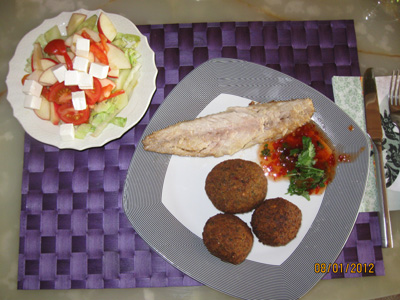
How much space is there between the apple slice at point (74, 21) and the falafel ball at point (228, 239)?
4.88 feet

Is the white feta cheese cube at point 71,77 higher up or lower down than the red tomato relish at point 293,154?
higher up

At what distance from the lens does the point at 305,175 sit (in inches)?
80.8

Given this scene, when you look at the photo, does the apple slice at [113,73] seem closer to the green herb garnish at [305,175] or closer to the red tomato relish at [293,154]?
the red tomato relish at [293,154]

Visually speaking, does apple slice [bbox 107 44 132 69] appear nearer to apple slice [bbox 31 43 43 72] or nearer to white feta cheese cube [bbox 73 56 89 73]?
white feta cheese cube [bbox 73 56 89 73]

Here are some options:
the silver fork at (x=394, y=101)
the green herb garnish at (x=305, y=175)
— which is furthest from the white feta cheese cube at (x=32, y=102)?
the silver fork at (x=394, y=101)

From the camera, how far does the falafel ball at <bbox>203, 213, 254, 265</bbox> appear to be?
181 centimetres

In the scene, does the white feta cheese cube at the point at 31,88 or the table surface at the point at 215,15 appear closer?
the white feta cheese cube at the point at 31,88

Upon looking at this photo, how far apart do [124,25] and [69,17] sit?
1.25ft

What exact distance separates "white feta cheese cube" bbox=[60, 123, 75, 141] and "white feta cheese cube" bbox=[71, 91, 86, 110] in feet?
0.38

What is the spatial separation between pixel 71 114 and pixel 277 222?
1378 mm

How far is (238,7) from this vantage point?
240 centimetres

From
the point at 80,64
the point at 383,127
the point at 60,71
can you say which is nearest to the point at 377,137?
the point at 383,127

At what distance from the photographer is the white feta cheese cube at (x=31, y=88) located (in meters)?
1.91

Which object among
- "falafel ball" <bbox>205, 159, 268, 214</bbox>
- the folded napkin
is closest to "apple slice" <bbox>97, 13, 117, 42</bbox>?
"falafel ball" <bbox>205, 159, 268, 214</bbox>
